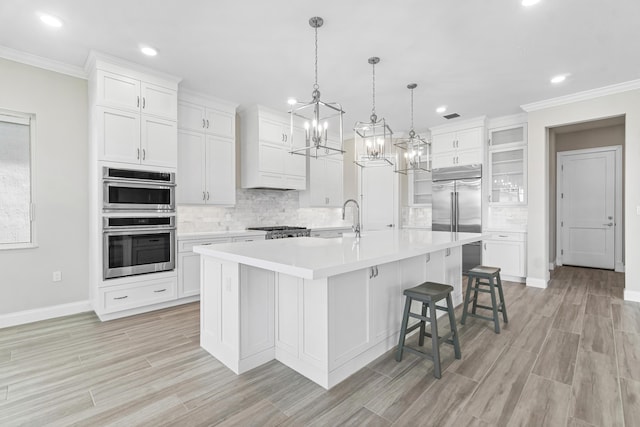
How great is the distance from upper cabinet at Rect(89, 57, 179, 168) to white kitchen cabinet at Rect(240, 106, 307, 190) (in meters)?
1.36

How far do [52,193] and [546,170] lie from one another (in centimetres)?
653

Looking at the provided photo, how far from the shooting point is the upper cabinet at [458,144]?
5.60 meters

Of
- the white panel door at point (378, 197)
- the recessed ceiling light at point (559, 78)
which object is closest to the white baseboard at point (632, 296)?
the recessed ceiling light at point (559, 78)

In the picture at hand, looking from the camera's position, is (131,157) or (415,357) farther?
(131,157)

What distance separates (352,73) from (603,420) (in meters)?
3.63

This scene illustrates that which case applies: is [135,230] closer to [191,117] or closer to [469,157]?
[191,117]

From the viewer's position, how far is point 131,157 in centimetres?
356

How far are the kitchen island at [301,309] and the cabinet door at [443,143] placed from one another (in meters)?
3.86

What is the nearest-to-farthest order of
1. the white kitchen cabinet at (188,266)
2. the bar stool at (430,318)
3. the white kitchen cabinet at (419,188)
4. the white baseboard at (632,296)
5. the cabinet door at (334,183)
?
1. the bar stool at (430,318)
2. the white kitchen cabinet at (188,266)
3. the white baseboard at (632,296)
4. the cabinet door at (334,183)
5. the white kitchen cabinet at (419,188)

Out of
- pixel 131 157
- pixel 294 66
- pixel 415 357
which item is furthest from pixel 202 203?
pixel 415 357

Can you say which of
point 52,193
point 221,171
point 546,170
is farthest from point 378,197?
point 52,193

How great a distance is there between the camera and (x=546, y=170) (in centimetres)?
495

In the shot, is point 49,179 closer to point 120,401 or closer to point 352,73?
point 120,401

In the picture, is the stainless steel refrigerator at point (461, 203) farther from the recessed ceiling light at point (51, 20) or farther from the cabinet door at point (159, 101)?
the recessed ceiling light at point (51, 20)
